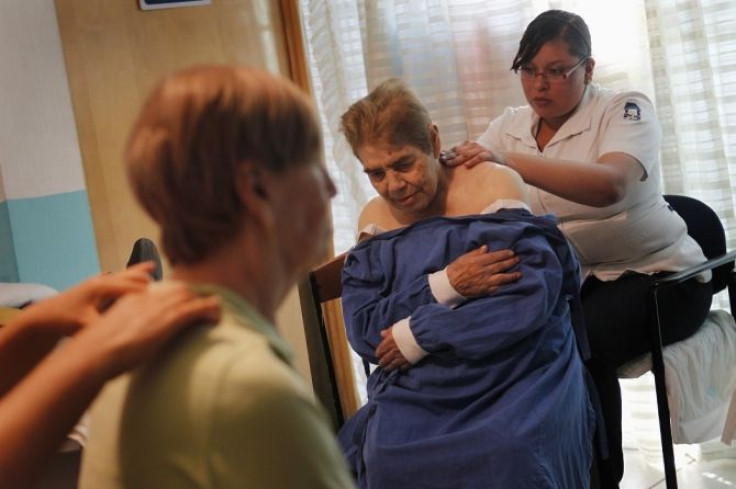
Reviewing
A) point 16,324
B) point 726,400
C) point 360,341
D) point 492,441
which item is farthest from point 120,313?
point 726,400

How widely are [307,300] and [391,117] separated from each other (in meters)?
0.69

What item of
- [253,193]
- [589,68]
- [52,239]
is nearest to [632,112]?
[589,68]

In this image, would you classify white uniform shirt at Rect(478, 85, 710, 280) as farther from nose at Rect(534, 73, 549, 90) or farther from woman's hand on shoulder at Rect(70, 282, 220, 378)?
woman's hand on shoulder at Rect(70, 282, 220, 378)

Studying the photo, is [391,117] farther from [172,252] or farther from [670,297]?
[172,252]

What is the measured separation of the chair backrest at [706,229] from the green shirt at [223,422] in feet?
6.09

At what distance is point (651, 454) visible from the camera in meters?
2.75

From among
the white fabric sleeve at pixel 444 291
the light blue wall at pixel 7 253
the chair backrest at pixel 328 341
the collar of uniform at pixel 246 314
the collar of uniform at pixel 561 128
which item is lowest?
the chair backrest at pixel 328 341

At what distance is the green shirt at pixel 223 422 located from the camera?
70 centimetres

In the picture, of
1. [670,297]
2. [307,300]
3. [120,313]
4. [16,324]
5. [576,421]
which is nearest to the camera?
[120,313]

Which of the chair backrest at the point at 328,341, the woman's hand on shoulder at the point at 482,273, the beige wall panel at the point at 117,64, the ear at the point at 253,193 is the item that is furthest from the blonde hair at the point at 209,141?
the beige wall panel at the point at 117,64

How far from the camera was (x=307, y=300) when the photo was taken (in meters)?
2.44

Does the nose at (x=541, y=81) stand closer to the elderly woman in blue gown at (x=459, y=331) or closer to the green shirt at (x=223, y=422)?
the elderly woman in blue gown at (x=459, y=331)

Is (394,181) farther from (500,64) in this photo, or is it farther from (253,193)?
(253,193)

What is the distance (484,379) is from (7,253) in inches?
80.3
